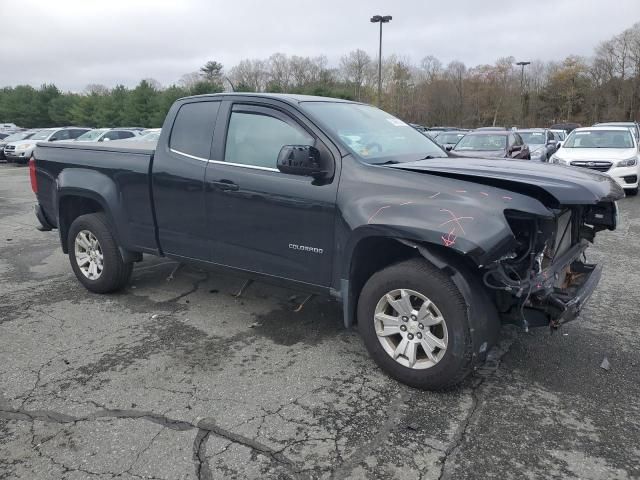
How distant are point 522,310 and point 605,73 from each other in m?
68.1

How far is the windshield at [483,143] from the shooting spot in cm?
1326

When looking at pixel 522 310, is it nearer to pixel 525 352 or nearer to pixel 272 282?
pixel 525 352

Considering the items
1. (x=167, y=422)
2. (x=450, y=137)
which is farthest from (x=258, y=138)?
(x=450, y=137)

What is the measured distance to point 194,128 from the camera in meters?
4.64

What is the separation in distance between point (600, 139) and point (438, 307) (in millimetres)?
12705

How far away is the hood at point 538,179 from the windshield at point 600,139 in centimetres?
1095

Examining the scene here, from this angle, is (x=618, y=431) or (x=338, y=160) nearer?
(x=618, y=431)

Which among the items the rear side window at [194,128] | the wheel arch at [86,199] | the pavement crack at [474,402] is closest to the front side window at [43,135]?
the wheel arch at [86,199]

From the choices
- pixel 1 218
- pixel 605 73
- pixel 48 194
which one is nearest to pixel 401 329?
pixel 48 194

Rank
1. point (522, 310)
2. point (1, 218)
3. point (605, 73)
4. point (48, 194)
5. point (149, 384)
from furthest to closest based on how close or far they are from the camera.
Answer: point (605, 73) → point (1, 218) → point (48, 194) → point (149, 384) → point (522, 310)

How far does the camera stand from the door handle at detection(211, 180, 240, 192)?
4.20 meters

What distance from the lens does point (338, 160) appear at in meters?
3.75

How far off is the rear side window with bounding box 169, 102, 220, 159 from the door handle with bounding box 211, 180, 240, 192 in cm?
32

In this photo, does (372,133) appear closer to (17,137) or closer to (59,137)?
(59,137)
